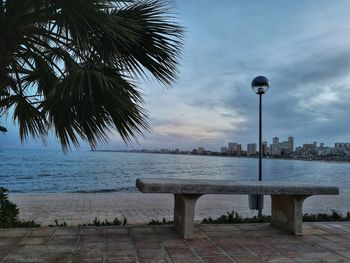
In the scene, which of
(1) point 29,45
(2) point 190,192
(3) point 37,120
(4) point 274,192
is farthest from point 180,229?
(1) point 29,45

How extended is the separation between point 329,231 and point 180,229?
2115 mm

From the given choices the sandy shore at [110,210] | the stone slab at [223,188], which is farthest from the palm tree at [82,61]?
the sandy shore at [110,210]

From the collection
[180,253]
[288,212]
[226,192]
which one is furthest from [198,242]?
[288,212]

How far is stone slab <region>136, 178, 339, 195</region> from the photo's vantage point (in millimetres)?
4398

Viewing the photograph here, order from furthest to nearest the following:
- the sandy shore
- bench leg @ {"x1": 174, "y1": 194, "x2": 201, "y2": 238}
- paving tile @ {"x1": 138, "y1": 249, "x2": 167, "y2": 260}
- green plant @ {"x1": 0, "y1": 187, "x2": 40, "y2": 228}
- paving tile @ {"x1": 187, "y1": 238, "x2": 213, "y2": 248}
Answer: the sandy shore
green plant @ {"x1": 0, "y1": 187, "x2": 40, "y2": 228}
bench leg @ {"x1": 174, "y1": 194, "x2": 201, "y2": 238}
paving tile @ {"x1": 187, "y1": 238, "x2": 213, "y2": 248}
paving tile @ {"x1": 138, "y1": 249, "x2": 167, "y2": 260}

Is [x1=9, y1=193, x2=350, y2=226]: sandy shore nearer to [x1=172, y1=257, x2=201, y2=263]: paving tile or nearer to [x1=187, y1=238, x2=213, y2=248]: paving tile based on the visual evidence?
[x1=187, y1=238, x2=213, y2=248]: paving tile

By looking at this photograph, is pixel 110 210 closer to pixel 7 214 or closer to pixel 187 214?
pixel 7 214

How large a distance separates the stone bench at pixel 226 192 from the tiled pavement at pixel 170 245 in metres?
0.18

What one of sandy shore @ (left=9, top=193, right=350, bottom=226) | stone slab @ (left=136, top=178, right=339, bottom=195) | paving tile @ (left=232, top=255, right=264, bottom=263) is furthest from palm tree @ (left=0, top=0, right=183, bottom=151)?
sandy shore @ (left=9, top=193, right=350, bottom=226)

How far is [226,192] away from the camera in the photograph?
4.60m

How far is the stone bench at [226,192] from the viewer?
447 centimetres

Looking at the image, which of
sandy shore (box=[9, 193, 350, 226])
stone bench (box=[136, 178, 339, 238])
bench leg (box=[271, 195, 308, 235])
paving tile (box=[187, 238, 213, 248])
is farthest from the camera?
sandy shore (box=[9, 193, 350, 226])

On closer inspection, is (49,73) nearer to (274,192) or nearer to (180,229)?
(180,229)

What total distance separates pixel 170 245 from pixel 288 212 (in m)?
1.79
